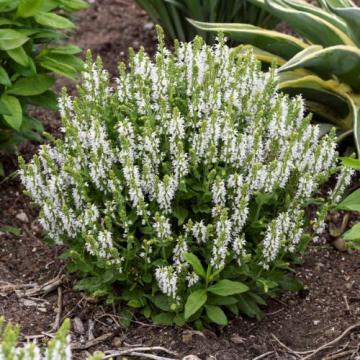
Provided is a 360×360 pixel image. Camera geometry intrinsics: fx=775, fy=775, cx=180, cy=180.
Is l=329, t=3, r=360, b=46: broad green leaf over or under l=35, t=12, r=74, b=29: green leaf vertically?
over

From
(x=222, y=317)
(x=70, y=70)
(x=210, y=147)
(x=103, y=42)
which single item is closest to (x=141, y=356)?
(x=222, y=317)

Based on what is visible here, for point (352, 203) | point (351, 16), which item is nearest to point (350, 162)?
point (352, 203)

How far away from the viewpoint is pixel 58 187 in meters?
3.13

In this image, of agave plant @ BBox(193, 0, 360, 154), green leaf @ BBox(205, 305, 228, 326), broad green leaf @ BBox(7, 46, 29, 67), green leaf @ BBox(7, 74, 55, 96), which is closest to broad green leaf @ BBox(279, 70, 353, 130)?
agave plant @ BBox(193, 0, 360, 154)

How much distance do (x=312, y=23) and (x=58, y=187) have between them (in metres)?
1.71

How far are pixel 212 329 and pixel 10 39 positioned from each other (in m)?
1.59

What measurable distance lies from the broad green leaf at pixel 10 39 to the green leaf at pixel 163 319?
139 centimetres

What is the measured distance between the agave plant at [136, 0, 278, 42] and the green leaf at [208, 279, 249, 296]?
221 centimetres

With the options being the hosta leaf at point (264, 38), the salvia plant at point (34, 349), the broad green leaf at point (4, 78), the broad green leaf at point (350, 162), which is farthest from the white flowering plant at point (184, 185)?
the hosta leaf at point (264, 38)

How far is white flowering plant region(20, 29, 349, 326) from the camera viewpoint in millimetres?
2947

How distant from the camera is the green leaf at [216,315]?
119 inches

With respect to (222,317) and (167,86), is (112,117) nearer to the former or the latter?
(167,86)

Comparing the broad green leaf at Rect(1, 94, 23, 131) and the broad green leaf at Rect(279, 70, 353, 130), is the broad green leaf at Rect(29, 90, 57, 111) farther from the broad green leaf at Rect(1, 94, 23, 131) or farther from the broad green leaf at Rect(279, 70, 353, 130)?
the broad green leaf at Rect(279, 70, 353, 130)

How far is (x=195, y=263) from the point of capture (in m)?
2.91
